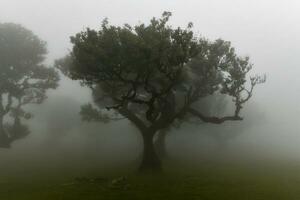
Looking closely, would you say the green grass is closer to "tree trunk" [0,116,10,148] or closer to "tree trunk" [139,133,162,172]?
"tree trunk" [139,133,162,172]

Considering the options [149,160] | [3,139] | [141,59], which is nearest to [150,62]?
[141,59]

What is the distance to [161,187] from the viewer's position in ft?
142

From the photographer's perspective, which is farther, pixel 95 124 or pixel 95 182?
pixel 95 124

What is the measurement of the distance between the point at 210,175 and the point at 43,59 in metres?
44.4

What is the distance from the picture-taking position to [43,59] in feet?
271

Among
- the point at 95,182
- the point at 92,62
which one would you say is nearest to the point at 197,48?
the point at 92,62

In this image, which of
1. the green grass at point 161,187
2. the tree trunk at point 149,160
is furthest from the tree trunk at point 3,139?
the tree trunk at point 149,160

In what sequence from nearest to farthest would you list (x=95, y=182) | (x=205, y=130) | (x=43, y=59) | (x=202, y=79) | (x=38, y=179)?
1. (x=95, y=182)
2. (x=38, y=179)
3. (x=202, y=79)
4. (x=43, y=59)
5. (x=205, y=130)

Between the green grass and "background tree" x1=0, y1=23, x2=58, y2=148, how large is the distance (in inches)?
841

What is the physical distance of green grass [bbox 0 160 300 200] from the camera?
3850cm

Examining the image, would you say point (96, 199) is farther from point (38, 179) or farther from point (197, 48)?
point (197, 48)

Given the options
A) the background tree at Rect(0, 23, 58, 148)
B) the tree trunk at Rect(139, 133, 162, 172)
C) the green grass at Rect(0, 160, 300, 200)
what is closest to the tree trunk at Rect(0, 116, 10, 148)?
the background tree at Rect(0, 23, 58, 148)

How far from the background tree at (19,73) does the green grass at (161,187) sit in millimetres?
21362

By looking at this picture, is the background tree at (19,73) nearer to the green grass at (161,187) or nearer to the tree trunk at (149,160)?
the green grass at (161,187)
